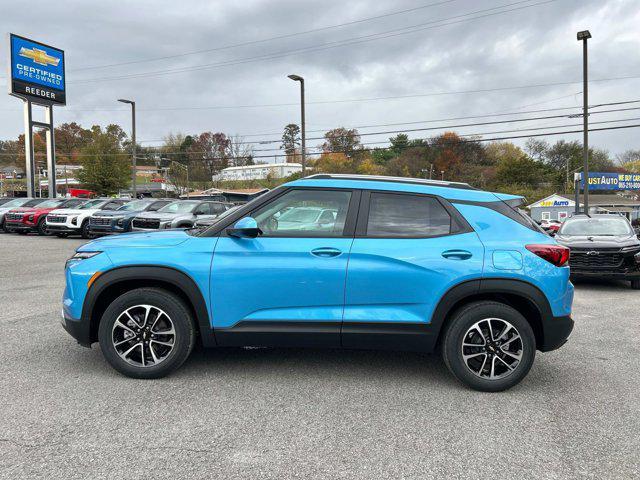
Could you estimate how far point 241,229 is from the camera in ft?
12.7

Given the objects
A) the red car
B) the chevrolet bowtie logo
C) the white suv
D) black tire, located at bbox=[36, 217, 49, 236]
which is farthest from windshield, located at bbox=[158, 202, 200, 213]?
the chevrolet bowtie logo

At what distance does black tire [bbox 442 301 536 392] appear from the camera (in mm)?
3918

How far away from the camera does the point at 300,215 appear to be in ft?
13.5

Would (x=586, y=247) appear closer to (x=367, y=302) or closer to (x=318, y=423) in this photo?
(x=367, y=302)

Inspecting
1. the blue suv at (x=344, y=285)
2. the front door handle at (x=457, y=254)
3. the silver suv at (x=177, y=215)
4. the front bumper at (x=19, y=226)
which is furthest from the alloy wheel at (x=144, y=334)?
the front bumper at (x=19, y=226)

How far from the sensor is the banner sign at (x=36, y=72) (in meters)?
30.7

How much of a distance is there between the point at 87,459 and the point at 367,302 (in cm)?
216

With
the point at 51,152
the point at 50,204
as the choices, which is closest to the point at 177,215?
the point at 50,204

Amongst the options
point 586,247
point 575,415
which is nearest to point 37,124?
point 586,247

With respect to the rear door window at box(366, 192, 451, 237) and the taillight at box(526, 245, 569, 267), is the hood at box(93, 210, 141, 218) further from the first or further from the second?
the taillight at box(526, 245, 569, 267)

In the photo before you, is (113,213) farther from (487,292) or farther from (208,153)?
(208,153)

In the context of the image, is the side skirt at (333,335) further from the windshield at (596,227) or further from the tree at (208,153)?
the tree at (208,153)

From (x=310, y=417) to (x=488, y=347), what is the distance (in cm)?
155

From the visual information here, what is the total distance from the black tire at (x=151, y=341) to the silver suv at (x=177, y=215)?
12380mm
